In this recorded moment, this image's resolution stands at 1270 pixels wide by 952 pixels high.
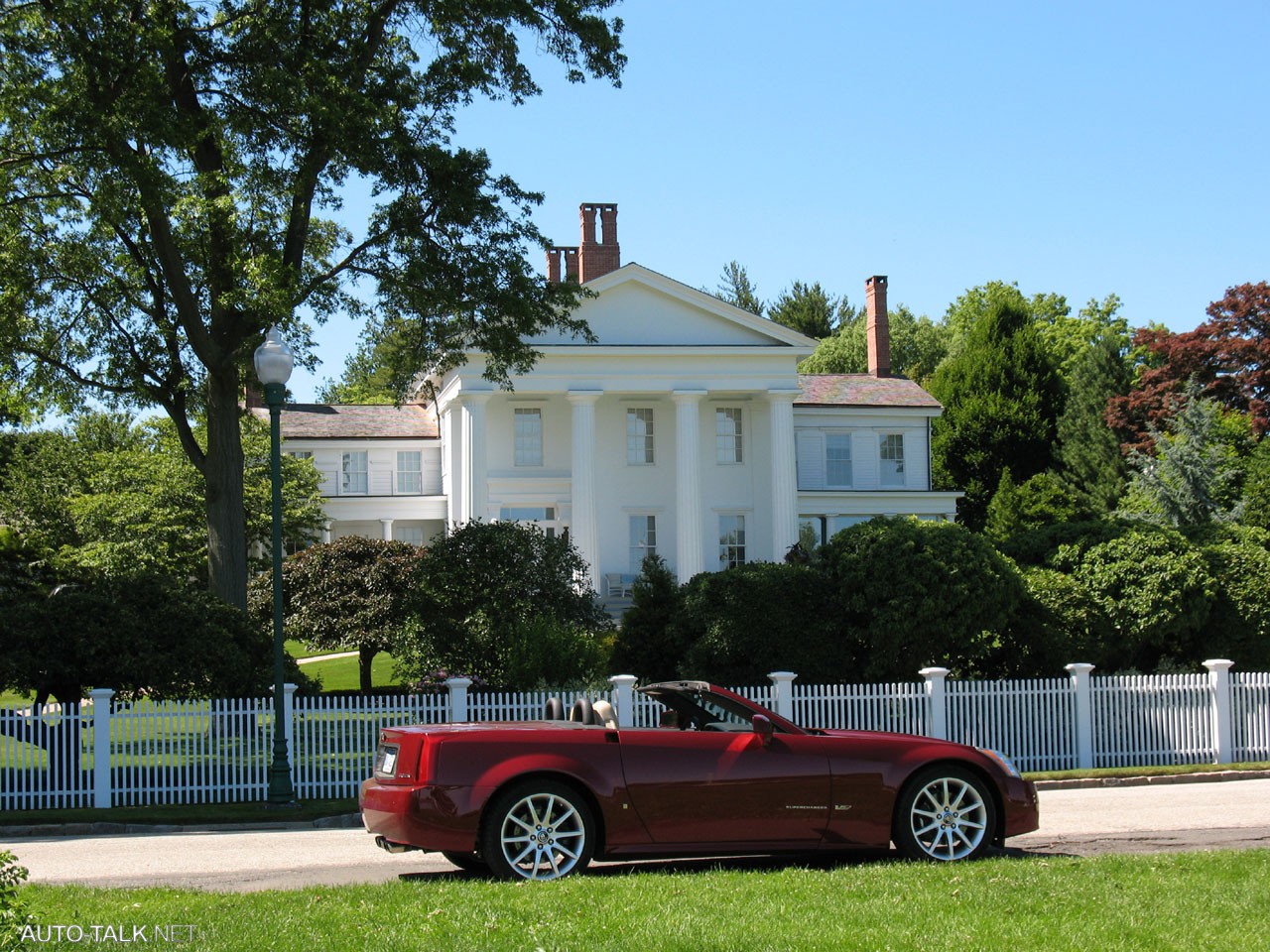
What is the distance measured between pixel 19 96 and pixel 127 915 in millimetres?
17198

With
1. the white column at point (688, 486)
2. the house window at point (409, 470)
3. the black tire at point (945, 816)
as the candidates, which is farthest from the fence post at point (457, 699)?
the house window at point (409, 470)

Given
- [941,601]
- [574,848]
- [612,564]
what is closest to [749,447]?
[612,564]

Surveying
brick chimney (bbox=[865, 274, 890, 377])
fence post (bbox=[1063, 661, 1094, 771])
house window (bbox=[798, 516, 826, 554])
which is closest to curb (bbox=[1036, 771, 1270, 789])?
fence post (bbox=[1063, 661, 1094, 771])

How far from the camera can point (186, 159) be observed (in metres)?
24.2

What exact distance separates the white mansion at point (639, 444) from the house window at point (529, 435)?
0.05 metres

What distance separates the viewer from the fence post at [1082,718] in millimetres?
19078

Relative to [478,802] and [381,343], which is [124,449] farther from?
[478,802]

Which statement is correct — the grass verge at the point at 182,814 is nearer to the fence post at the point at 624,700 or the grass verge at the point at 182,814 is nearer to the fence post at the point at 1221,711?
the fence post at the point at 624,700

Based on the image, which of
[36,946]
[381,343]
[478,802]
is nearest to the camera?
[36,946]

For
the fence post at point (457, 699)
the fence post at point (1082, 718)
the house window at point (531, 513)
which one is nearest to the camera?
the fence post at point (457, 699)

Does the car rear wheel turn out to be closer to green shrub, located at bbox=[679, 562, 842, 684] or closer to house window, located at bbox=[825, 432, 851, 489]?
green shrub, located at bbox=[679, 562, 842, 684]

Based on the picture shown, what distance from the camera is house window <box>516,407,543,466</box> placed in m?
45.2

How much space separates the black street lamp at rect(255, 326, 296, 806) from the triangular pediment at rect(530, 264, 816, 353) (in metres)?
27.9

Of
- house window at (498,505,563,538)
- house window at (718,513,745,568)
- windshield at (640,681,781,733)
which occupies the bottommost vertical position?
windshield at (640,681,781,733)
